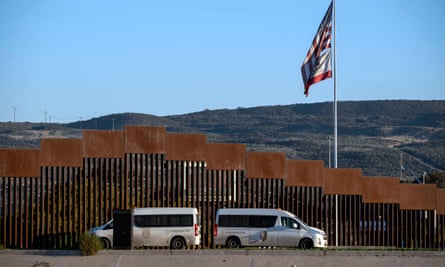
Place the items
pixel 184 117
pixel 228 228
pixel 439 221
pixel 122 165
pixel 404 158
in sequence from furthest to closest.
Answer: pixel 184 117
pixel 404 158
pixel 439 221
pixel 122 165
pixel 228 228

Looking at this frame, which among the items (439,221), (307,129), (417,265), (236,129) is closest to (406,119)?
(307,129)

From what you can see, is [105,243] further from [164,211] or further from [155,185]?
[155,185]

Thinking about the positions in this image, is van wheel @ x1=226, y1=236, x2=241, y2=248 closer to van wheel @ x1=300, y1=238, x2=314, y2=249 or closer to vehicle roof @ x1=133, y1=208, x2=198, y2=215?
vehicle roof @ x1=133, y1=208, x2=198, y2=215

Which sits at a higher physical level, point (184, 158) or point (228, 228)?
point (184, 158)

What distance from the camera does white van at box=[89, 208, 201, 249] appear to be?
34.0 metres

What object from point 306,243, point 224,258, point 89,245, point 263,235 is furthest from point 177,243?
point 306,243

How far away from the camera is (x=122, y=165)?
125 ft

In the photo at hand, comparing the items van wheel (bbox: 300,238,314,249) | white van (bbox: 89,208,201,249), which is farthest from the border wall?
van wheel (bbox: 300,238,314,249)

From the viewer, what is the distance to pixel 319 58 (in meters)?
38.6

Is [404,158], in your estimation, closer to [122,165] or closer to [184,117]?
[184,117]

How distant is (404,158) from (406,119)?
1514 inches

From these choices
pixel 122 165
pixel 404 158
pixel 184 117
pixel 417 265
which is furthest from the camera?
pixel 184 117

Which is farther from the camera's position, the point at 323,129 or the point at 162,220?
the point at 323,129

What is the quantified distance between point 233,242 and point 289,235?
2.29 meters
